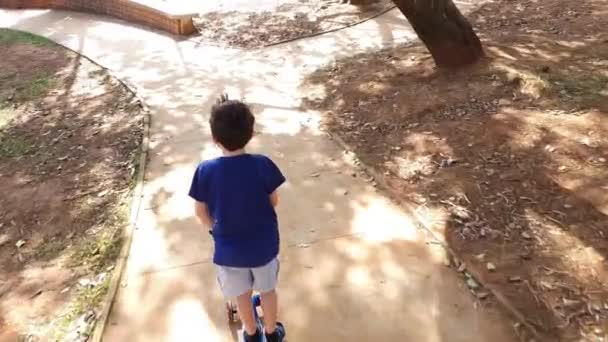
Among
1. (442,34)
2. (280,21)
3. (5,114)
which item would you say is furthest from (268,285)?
(280,21)

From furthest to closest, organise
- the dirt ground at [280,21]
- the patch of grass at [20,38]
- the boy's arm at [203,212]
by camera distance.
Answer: the patch of grass at [20,38] < the dirt ground at [280,21] < the boy's arm at [203,212]

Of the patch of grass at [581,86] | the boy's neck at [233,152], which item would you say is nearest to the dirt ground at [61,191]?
the boy's neck at [233,152]

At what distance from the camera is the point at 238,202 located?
235cm

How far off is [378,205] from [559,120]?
184 centimetres

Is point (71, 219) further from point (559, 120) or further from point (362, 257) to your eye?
point (559, 120)

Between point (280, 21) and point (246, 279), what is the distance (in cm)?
780

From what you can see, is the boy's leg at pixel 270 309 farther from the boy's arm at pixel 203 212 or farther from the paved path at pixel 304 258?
the boy's arm at pixel 203 212

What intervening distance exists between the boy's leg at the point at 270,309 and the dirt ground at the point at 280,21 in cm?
648

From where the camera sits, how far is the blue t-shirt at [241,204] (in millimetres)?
2344

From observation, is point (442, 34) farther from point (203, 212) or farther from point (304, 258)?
point (203, 212)

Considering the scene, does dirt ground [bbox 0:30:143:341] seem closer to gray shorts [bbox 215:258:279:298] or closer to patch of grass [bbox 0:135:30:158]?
patch of grass [bbox 0:135:30:158]

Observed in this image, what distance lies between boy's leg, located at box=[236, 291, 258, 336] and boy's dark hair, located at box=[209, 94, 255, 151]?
0.73 metres

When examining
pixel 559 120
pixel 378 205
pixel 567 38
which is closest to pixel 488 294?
pixel 378 205

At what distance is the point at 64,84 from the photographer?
296 inches
